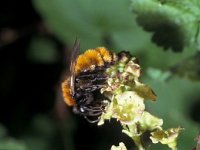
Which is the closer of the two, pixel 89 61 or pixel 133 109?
pixel 133 109

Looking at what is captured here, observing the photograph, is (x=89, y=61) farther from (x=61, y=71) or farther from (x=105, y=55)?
(x=61, y=71)

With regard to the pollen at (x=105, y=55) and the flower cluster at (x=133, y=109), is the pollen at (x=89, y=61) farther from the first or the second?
the flower cluster at (x=133, y=109)

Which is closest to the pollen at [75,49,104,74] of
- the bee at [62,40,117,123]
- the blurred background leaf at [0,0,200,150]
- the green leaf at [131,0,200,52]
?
the bee at [62,40,117,123]

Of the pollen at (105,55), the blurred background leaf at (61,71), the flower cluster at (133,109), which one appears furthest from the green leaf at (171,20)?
the blurred background leaf at (61,71)

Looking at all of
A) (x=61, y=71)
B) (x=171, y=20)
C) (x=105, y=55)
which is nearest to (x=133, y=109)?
(x=105, y=55)

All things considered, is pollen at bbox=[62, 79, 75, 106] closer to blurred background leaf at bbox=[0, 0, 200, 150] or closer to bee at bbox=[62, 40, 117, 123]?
bee at bbox=[62, 40, 117, 123]

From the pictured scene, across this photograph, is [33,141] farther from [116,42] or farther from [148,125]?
[148,125]
